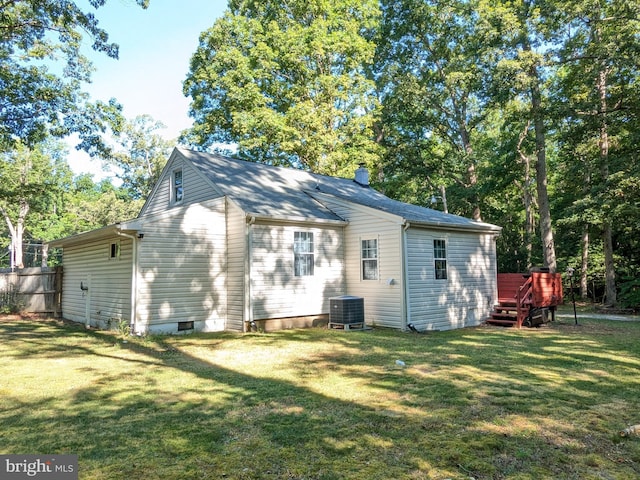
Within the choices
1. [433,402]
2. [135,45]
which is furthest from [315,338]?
[135,45]

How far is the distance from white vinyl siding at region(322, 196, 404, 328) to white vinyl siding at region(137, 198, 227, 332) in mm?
3944

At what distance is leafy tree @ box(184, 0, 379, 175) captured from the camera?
80.7ft

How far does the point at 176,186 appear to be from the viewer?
51.2 ft

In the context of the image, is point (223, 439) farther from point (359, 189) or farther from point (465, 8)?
point (465, 8)

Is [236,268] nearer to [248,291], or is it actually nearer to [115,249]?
[248,291]

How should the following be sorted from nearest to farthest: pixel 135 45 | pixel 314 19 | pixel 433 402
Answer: pixel 433 402, pixel 135 45, pixel 314 19

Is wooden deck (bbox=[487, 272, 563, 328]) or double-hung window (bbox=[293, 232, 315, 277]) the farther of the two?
wooden deck (bbox=[487, 272, 563, 328])

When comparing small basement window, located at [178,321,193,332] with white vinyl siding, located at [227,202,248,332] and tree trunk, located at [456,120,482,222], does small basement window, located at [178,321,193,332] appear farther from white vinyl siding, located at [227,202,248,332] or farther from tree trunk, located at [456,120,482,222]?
tree trunk, located at [456,120,482,222]

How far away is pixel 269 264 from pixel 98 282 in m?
5.19

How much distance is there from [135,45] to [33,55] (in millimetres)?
4459

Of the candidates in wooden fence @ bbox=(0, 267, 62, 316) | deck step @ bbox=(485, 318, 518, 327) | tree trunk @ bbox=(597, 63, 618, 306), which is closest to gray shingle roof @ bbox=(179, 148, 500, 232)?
deck step @ bbox=(485, 318, 518, 327)

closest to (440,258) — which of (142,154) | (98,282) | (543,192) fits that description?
(543,192)

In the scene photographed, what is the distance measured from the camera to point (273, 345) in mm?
9086

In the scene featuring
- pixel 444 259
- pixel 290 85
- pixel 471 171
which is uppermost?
pixel 290 85
